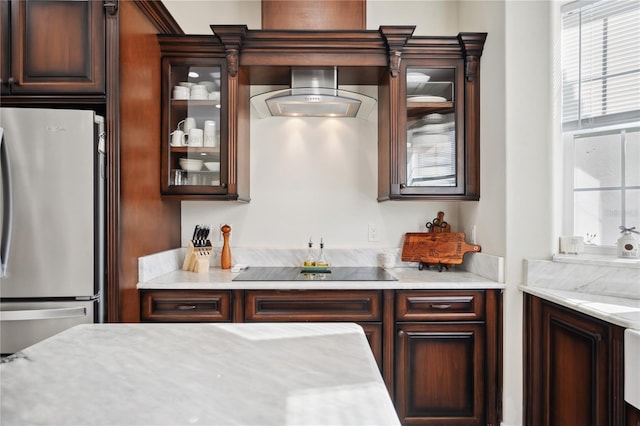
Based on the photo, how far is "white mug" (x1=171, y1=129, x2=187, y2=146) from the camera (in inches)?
96.5

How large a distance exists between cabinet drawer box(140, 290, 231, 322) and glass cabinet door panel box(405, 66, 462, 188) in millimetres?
1311

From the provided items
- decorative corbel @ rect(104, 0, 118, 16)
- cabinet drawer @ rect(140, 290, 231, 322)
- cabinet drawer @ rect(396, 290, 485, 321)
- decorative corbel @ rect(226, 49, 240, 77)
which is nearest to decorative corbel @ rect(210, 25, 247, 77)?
decorative corbel @ rect(226, 49, 240, 77)

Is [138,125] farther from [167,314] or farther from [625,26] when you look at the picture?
[625,26]

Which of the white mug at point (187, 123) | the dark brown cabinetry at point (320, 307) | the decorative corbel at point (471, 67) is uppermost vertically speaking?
the decorative corbel at point (471, 67)

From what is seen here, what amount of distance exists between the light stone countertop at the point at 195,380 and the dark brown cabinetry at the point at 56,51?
1.43m

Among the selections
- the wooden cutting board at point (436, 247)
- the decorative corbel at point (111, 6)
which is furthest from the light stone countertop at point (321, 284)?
the decorative corbel at point (111, 6)

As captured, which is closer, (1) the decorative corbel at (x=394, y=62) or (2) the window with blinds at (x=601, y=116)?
(2) the window with blinds at (x=601, y=116)

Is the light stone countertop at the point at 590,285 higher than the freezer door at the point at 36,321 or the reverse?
higher

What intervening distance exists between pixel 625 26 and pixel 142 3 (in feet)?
8.10

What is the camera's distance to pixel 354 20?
2.60m

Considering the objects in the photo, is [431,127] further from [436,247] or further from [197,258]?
[197,258]

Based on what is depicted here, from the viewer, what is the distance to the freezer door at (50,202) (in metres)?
1.78

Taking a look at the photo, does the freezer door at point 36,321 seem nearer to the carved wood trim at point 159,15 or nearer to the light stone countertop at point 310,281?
the light stone countertop at point 310,281

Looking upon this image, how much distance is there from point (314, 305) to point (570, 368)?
4.00 ft
